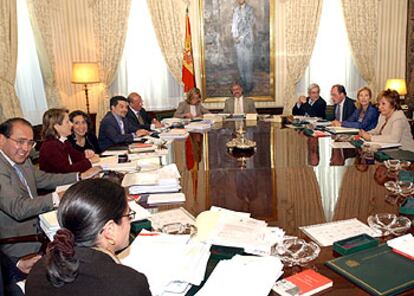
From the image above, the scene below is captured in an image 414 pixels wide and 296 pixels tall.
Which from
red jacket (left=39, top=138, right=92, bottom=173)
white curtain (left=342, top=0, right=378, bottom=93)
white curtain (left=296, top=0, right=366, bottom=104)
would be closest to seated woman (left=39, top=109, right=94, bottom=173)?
red jacket (left=39, top=138, right=92, bottom=173)

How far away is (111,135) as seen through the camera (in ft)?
15.3

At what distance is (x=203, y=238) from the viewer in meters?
1.88

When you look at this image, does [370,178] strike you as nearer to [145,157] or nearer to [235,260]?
[235,260]

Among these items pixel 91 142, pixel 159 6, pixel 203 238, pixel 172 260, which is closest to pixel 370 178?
pixel 203 238

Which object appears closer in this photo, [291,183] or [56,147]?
[291,183]

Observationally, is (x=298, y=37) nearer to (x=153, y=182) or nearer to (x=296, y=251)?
(x=153, y=182)

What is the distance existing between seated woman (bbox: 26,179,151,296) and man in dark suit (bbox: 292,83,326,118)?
5.24 metres

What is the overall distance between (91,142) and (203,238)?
2.90 metres

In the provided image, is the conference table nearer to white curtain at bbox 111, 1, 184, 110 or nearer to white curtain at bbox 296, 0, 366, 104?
white curtain at bbox 111, 1, 184, 110

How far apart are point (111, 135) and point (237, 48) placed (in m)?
3.23

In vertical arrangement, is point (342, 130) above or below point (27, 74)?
below

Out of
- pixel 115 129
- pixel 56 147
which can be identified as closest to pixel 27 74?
pixel 115 129

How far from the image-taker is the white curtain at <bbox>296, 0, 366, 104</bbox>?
708 centimetres

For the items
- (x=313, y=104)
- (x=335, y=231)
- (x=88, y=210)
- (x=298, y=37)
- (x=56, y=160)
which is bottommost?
(x=335, y=231)
